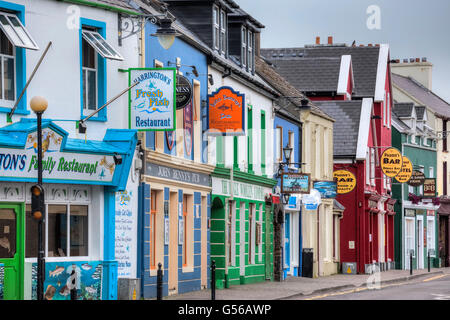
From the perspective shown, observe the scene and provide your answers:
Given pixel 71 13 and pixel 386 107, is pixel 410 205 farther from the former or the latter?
pixel 71 13

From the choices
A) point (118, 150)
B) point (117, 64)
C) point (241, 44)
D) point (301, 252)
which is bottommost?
point (301, 252)

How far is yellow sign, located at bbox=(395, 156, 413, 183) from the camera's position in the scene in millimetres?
51719

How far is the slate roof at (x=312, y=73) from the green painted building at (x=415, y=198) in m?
8.55

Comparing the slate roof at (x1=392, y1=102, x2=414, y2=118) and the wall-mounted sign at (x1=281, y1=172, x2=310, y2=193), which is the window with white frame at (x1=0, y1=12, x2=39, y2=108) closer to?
the wall-mounted sign at (x1=281, y1=172, x2=310, y2=193)

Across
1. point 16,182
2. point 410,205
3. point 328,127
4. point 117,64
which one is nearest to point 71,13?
point 117,64

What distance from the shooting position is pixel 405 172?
171ft

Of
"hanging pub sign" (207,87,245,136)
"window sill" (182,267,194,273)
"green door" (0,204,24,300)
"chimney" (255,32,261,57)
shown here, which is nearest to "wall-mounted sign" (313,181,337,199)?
"chimney" (255,32,261,57)

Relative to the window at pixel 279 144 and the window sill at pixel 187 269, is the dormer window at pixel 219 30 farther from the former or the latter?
the window sill at pixel 187 269

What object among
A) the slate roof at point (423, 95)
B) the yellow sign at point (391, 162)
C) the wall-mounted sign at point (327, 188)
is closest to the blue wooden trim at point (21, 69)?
the wall-mounted sign at point (327, 188)

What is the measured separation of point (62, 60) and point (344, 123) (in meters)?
31.2

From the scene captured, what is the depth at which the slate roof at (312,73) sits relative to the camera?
52875 millimetres

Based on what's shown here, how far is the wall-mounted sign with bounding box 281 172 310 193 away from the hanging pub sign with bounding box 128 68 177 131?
13571mm

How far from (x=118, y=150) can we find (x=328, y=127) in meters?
25.2

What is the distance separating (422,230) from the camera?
207 feet
